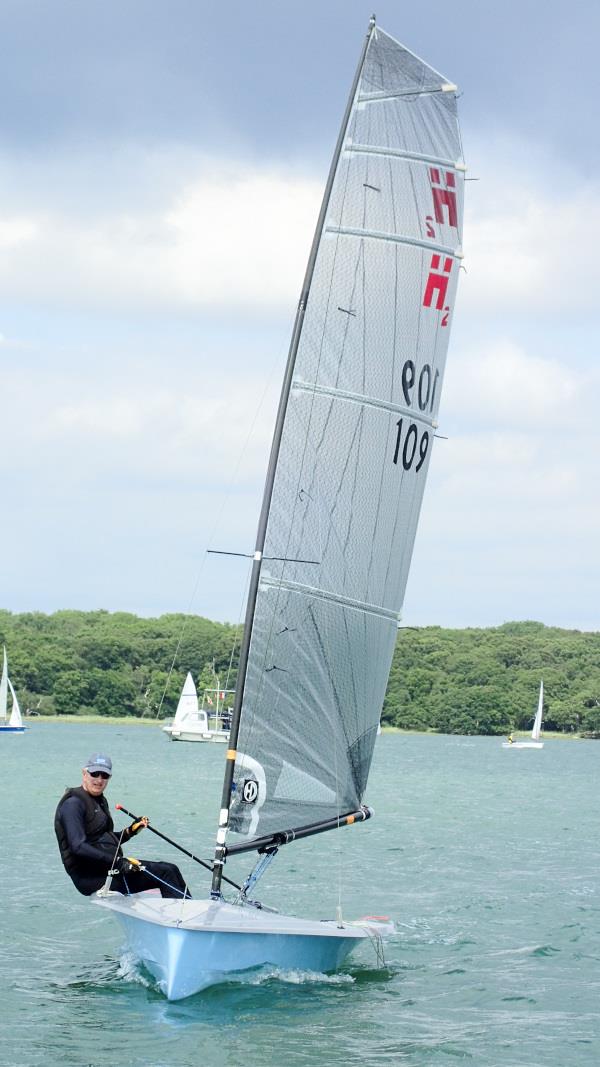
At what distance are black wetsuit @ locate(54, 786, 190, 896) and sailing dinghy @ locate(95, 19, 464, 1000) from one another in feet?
0.81

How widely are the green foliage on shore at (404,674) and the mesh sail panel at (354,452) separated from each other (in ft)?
311

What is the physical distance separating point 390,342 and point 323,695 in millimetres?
3267

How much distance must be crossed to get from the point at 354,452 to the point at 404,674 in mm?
110969

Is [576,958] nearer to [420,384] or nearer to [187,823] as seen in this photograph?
[420,384]

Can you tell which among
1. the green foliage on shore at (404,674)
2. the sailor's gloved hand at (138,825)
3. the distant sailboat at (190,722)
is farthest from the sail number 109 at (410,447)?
the green foliage on shore at (404,674)

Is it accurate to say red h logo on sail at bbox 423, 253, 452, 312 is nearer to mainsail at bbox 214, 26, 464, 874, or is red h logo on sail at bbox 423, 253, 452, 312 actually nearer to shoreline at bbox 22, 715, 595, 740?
mainsail at bbox 214, 26, 464, 874

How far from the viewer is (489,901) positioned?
19391 millimetres

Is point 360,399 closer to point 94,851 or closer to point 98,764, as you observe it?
point 98,764

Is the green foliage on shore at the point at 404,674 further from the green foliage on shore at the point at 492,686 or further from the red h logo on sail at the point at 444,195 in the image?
the red h logo on sail at the point at 444,195

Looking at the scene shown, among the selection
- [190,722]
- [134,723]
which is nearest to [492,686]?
[134,723]

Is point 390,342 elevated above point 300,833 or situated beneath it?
elevated above

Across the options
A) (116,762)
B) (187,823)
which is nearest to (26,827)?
(187,823)

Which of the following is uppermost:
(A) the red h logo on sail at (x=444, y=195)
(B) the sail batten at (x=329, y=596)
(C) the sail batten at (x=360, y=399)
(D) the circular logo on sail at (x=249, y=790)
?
(A) the red h logo on sail at (x=444, y=195)

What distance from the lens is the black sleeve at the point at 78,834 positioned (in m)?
11.6
